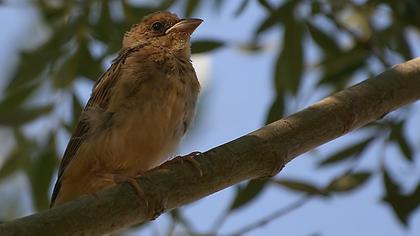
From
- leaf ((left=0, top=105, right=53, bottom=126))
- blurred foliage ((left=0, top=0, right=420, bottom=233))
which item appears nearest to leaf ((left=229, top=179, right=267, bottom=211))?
blurred foliage ((left=0, top=0, right=420, bottom=233))

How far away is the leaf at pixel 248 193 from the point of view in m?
4.92

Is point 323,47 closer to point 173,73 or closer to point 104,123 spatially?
point 173,73

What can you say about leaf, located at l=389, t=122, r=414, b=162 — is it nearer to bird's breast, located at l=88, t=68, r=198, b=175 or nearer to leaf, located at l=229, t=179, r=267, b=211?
leaf, located at l=229, t=179, r=267, b=211

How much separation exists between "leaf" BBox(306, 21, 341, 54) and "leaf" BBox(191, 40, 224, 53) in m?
0.53

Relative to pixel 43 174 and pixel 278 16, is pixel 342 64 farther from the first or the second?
pixel 43 174

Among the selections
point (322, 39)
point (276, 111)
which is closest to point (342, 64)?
point (322, 39)

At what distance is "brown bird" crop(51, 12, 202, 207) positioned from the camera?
427cm

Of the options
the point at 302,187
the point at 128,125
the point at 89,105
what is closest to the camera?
the point at 128,125

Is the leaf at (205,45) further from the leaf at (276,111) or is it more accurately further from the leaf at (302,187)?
the leaf at (302,187)

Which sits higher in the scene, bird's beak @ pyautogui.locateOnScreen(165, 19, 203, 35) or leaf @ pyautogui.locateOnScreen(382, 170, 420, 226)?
bird's beak @ pyautogui.locateOnScreen(165, 19, 203, 35)

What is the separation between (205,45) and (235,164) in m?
1.80

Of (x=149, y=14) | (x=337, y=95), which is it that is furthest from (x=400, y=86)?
(x=149, y=14)

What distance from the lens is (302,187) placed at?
4914 mm

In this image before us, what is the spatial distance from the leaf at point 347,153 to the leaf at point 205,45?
955mm
